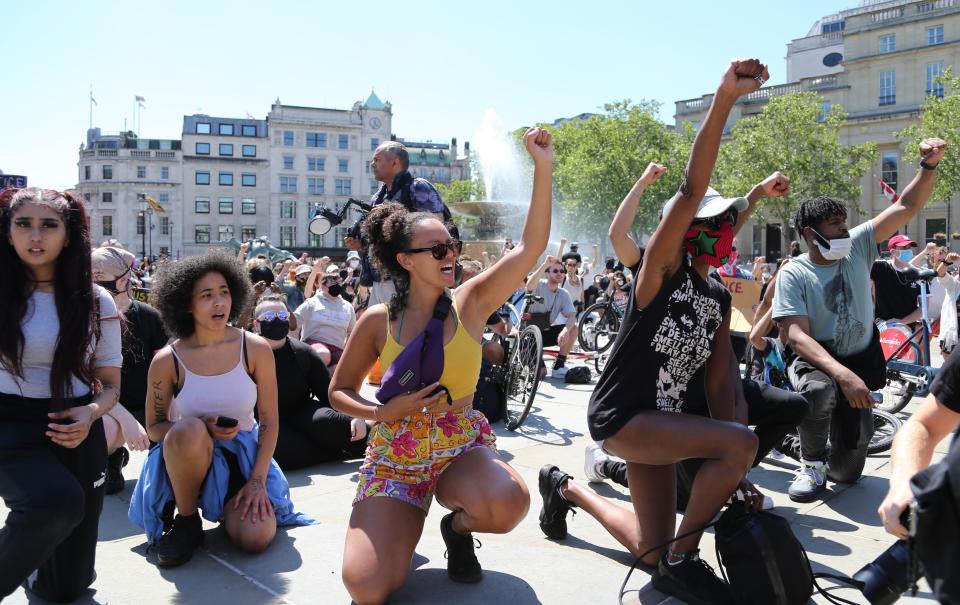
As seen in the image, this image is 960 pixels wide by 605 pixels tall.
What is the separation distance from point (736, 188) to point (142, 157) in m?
71.4

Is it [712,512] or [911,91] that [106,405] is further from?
[911,91]

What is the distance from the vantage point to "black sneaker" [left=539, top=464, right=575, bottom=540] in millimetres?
3602

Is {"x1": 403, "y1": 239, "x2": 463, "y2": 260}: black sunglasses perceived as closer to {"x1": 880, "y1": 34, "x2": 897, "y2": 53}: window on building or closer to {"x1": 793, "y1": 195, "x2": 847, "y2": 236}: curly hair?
{"x1": 793, "y1": 195, "x2": 847, "y2": 236}: curly hair

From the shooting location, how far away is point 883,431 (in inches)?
222

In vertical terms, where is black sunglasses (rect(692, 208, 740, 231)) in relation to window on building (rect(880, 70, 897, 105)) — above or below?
below

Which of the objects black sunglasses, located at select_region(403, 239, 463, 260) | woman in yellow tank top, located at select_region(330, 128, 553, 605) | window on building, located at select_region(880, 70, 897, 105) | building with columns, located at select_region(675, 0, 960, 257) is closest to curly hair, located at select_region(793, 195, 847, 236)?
woman in yellow tank top, located at select_region(330, 128, 553, 605)

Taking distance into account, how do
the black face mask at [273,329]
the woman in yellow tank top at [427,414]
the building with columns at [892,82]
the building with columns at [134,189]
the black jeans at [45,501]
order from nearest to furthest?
1. the black jeans at [45,501]
2. the woman in yellow tank top at [427,414]
3. the black face mask at [273,329]
4. the building with columns at [892,82]
5. the building with columns at [134,189]

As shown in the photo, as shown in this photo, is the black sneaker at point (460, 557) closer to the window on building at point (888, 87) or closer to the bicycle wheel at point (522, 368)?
the bicycle wheel at point (522, 368)

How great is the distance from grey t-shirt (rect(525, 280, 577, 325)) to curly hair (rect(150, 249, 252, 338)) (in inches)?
228

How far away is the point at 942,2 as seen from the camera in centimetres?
4541

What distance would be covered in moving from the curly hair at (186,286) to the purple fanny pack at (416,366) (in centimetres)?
135

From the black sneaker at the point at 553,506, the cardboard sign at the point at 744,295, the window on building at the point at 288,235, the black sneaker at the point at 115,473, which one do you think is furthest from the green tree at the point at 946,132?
the window on building at the point at 288,235

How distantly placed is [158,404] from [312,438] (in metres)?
1.62

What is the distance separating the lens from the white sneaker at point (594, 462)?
440 centimetres
